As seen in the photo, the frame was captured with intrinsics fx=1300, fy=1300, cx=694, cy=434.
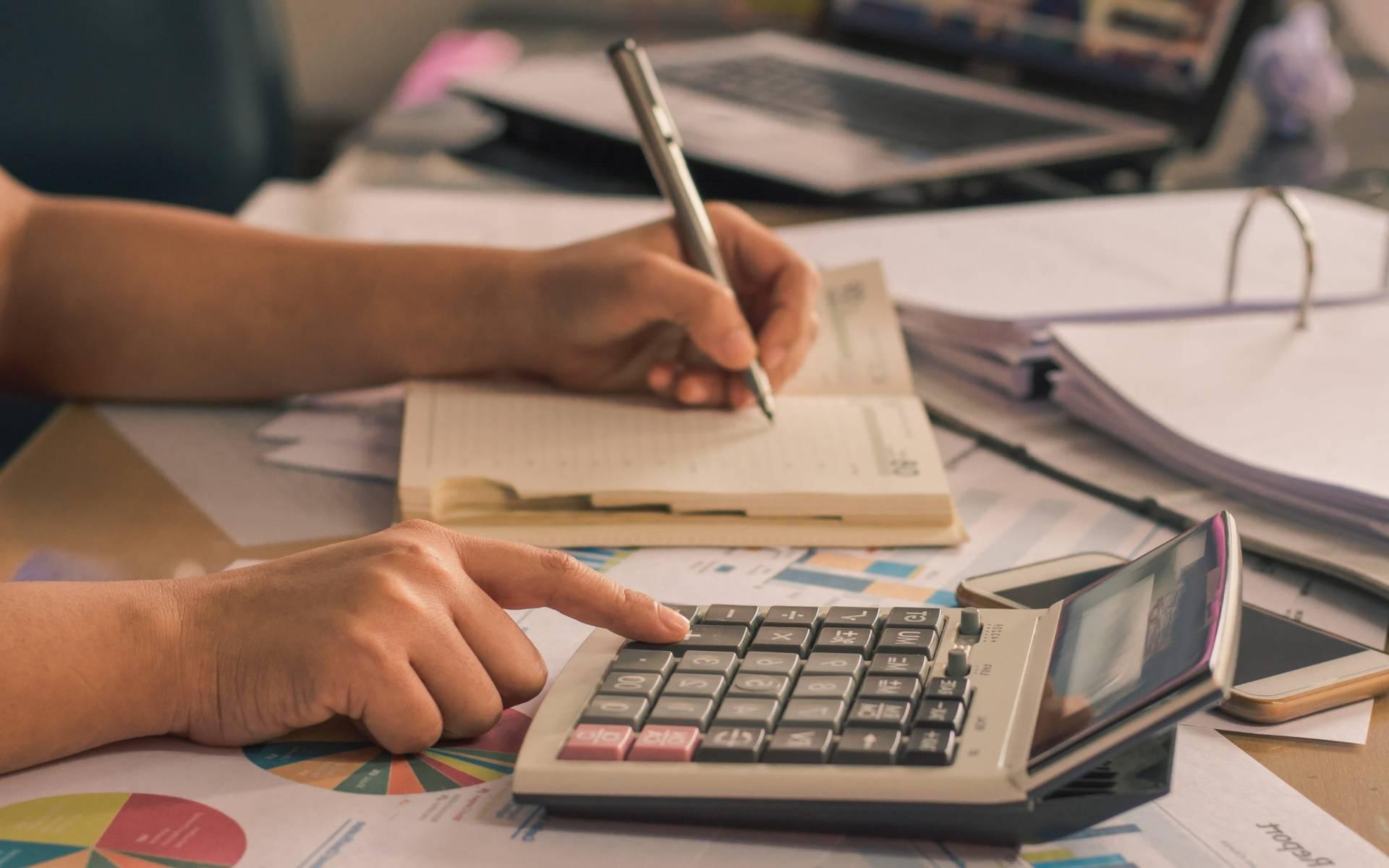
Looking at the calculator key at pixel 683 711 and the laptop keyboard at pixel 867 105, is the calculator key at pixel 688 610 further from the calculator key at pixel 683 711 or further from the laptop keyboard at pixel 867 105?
the laptop keyboard at pixel 867 105

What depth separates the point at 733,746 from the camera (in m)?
0.40

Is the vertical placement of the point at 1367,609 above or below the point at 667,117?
below

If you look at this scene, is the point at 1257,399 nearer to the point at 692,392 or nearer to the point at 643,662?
the point at 692,392

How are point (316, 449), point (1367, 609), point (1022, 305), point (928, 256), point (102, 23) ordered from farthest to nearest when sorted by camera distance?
point (102, 23)
point (928, 256)
point (1022, 305)
point (316, 449)
point (1367, 609)

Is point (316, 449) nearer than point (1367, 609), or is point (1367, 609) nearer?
point (1367, 609)

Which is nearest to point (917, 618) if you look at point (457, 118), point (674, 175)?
point (674, 175)

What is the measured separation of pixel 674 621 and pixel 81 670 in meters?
0.20

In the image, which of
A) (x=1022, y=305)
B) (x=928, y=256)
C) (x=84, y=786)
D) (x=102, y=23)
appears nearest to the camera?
(x=84, y=786)

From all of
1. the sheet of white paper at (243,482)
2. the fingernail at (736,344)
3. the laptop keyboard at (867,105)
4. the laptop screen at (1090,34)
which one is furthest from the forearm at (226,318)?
the laptop screen at (1090,34)

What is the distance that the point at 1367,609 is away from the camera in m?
0.54

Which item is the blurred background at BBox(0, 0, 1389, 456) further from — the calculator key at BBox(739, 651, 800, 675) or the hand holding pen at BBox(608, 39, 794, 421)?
the calculator key at BBox(739, 651, 800, 675)

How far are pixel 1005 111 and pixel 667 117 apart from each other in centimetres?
61

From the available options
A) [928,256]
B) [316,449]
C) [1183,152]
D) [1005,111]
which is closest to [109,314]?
[316,449]

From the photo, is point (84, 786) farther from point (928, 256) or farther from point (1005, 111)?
point (1005, 111)
